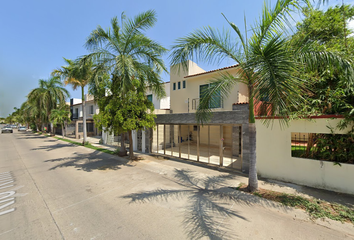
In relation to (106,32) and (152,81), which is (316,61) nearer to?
(152,81)

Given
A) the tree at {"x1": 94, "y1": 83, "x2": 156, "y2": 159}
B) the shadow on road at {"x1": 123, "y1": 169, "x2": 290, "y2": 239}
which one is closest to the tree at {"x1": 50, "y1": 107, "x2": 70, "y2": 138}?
the tree at {"x1": 94, "y1": 83, "x2": 156, "y2": 159}

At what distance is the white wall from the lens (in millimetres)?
4988

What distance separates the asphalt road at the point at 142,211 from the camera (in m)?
3.22

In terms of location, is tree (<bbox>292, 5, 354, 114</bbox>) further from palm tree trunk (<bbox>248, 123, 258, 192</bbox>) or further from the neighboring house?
the neighboring house

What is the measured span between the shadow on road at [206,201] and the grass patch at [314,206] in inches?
16.1

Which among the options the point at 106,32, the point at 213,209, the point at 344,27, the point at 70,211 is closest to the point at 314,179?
the point at 213,209

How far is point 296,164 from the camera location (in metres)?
5.70

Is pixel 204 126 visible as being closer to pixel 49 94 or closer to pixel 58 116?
pixel 58 116

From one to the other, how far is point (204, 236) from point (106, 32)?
33.5ft

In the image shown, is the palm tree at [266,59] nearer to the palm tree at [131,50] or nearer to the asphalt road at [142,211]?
the asphalt road at [142,211]

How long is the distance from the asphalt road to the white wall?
1589mm

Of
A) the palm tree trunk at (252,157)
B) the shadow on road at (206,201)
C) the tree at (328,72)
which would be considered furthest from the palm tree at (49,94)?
the tree at (328,72)

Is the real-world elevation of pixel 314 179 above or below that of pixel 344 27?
below

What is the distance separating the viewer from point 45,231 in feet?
10.6
